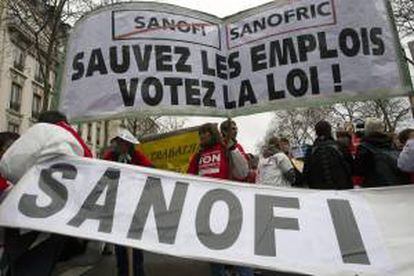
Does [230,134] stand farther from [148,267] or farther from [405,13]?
[405,13]

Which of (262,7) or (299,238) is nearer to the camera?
Result: (299,238)

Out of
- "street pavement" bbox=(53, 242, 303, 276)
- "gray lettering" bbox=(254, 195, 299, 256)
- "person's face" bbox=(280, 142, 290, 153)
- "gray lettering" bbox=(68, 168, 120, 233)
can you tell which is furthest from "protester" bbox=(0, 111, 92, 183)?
"person's face" bbox=(280, 142, 290, 153)

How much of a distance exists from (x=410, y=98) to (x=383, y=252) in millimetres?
1890

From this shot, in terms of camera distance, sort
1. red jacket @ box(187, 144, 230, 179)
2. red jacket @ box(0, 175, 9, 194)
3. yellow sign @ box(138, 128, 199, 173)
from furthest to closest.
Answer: yellow sign @ box(138, 128, 199, 173) → red jacket @ box(187, 144, 230, 179) → red jacket @ box(0, 175, 9, 194)

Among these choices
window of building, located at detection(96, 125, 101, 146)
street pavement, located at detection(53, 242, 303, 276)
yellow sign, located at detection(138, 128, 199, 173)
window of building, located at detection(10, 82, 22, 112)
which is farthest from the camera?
window of building, located at detection(96, 125, 101, 146)

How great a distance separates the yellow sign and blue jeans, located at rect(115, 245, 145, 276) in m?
6.02

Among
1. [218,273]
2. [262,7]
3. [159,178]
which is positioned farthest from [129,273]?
[262,7]

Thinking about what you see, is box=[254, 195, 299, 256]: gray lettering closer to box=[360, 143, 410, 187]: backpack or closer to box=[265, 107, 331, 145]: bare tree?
box=[360, 143, 410, 187]: backpack

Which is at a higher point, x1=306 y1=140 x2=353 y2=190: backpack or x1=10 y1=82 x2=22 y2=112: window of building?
x1=10 y1=82 x2=22 y2=112: window of building

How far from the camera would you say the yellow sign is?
40.6 feet

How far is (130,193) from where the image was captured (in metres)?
4.07

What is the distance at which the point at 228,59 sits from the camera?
5.98 meters

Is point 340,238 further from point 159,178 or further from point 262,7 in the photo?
point 262,7

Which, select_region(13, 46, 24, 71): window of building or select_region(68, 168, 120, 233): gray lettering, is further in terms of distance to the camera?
select_region(13, 46, 24, 71): window of building
